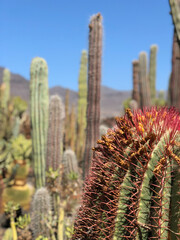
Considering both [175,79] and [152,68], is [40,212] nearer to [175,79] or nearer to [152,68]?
[175,79]

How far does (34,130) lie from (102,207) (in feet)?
14.7

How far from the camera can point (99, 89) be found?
16.9 feet

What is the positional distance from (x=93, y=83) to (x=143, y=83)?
240 inches

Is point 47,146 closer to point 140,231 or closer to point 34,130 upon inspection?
point 34,130

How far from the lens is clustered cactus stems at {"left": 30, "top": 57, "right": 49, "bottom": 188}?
5.97 meters

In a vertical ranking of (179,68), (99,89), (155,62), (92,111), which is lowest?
(92,111)

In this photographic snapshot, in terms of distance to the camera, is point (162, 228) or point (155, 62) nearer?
point (162, 228)

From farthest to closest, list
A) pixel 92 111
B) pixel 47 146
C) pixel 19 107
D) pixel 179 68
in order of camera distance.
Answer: pixel 19 107 < pixel 179 68 < pixel 47 146 < pixel 92 111

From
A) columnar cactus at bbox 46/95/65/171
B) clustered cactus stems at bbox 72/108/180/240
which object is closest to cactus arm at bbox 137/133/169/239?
clustered cactus stems at bbox 72/108/180/240

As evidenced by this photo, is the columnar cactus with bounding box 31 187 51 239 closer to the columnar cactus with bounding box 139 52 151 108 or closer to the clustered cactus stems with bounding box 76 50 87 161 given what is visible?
the clustered cactus stems with bounding box 76 50 87 161

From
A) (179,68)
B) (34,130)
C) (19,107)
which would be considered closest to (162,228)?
(34,130)

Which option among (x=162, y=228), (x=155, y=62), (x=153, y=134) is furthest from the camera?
(x=155, y=62)

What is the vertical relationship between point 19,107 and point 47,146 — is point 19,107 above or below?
above

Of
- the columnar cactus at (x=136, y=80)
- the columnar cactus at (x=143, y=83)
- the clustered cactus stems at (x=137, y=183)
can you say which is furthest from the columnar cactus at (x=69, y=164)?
the columnar cactus at (x=136, y=80)
